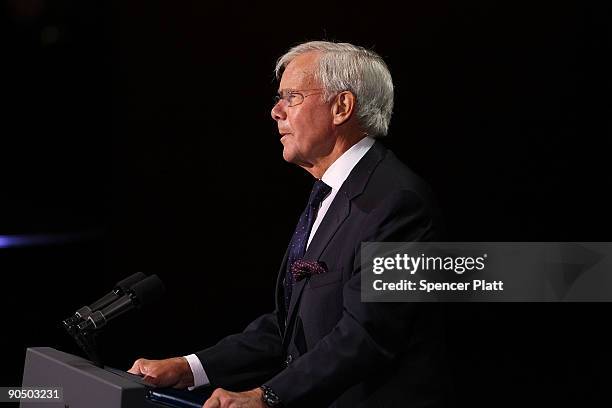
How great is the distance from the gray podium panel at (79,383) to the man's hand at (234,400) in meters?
0.11

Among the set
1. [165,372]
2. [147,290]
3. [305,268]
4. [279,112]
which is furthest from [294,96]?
[165,372]

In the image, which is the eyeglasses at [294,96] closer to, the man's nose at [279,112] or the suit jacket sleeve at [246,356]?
the man's nose at [279,112]

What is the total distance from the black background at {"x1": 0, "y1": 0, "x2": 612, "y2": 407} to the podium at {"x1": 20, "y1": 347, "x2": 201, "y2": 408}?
1.89 metres

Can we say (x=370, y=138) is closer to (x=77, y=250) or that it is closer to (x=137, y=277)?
(x=137, y=277)

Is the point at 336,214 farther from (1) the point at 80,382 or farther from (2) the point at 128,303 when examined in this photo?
(1) the point at 80,382

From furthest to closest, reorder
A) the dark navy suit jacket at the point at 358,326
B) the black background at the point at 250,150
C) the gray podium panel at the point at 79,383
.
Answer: the black background at the point at 250,150 < the dark navy suit jacket at the point at 358,326 < the gray podium panel at the point at 79,383

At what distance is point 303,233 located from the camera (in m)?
2.04

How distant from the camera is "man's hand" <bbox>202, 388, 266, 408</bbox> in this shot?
5.12 ft

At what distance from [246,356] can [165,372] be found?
9.1 inches

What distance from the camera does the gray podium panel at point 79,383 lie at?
146 centimetres

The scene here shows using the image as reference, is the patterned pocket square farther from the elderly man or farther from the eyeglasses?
the eyeglasses

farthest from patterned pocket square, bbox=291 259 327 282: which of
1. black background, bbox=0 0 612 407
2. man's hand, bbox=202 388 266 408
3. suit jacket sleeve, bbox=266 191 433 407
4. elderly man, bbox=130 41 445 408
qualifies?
black background, bbox=0 0 612 407

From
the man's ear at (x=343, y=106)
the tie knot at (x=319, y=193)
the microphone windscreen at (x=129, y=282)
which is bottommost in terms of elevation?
the microphone windscreen at (x=129, y=282)

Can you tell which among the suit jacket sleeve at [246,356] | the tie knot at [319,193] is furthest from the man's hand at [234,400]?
the tie knot at [319,193]
